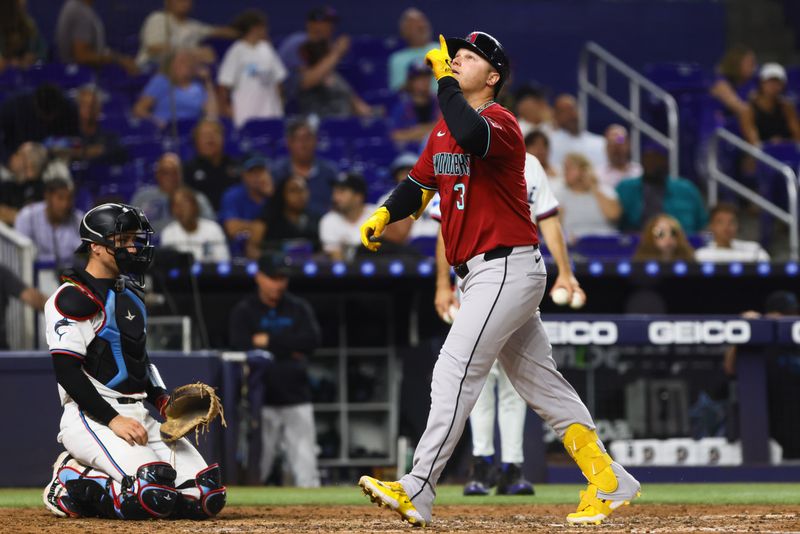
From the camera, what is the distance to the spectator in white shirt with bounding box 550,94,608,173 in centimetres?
1269

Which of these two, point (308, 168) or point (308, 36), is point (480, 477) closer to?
point (308, 168)

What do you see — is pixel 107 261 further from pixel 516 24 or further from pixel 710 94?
pixel 516 24

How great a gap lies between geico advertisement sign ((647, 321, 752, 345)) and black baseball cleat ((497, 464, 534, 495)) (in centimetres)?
172

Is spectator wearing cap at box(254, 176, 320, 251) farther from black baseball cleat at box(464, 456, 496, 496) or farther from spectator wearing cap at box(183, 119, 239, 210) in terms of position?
black baseball cleat at box(464, 456, 496, 496)

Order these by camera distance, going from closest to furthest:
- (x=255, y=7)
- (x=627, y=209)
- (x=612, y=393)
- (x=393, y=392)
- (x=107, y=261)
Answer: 1. (x=107, y=261)
2. (x=612, y=393)
3. (x=393, y=392)
4. (x=627, y=209)
5. (x=255, y=7)

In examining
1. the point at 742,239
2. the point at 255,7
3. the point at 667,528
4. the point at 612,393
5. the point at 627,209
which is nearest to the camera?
the point at 667,528

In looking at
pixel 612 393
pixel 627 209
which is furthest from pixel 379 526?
pixel 627 209

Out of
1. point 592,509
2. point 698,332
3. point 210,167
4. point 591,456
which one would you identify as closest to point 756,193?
point 698,332

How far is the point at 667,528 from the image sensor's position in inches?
188

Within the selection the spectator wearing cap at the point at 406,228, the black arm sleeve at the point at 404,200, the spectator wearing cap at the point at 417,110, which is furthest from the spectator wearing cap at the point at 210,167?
the black arm sleeve at the point at 404,200

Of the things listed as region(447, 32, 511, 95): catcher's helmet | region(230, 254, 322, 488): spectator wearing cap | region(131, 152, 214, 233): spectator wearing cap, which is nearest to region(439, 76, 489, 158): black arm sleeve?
region(447, 32, 511, 95): catcher's helmet

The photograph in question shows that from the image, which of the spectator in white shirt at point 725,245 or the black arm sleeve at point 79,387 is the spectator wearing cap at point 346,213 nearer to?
the spectator in white shirt at point 725,245

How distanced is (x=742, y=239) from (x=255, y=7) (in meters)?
6.14

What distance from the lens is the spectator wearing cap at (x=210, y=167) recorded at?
37.8 ft
